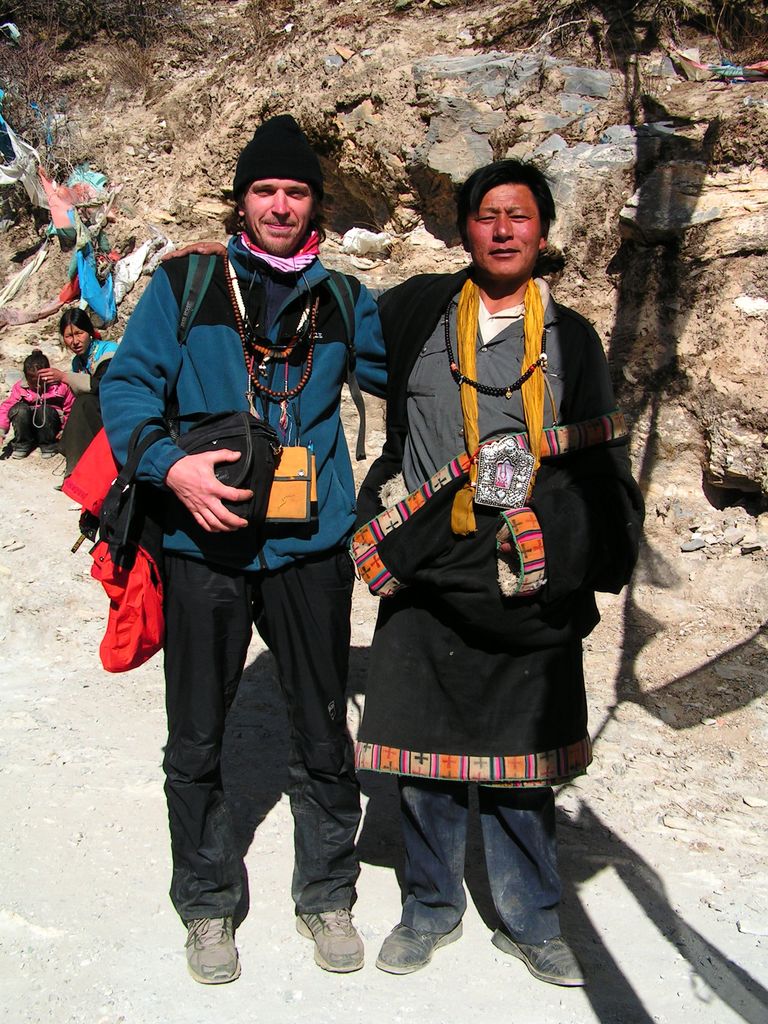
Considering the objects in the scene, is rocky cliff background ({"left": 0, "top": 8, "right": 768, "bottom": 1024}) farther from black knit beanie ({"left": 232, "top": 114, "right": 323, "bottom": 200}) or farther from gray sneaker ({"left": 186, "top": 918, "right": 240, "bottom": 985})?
black knit beanie ({"left": 232, "top": 114, "right": 323, "bottom": 200})

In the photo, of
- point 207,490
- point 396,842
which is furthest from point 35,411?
point 207,490

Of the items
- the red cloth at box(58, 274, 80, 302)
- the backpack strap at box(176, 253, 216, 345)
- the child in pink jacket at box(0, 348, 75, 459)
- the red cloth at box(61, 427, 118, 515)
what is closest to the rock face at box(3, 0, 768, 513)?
the red cloth at box(58, 274, 80, 302)

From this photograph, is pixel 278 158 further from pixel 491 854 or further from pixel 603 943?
pixel 603 943

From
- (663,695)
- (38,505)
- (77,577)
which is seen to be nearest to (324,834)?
(663,695)

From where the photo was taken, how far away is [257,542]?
7.45 ft

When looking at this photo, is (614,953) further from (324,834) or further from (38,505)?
(38,505)

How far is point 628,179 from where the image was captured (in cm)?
545

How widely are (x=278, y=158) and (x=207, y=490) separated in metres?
0.86

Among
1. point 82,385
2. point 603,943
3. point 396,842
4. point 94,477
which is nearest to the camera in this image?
point 94,477

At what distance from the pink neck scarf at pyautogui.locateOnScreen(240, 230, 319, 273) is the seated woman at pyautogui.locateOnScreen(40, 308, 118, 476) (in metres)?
4.69

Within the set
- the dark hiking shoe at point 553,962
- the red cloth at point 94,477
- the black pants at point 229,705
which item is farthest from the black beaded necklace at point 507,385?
the dark hiking shoe at point 553,962

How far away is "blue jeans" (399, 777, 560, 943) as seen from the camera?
2371mm

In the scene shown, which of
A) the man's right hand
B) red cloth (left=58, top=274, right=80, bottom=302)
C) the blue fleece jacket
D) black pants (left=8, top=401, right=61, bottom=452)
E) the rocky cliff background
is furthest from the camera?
red cloth (left=58, top=274, right=80, bottom=302)

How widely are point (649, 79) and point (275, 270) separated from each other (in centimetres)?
480
